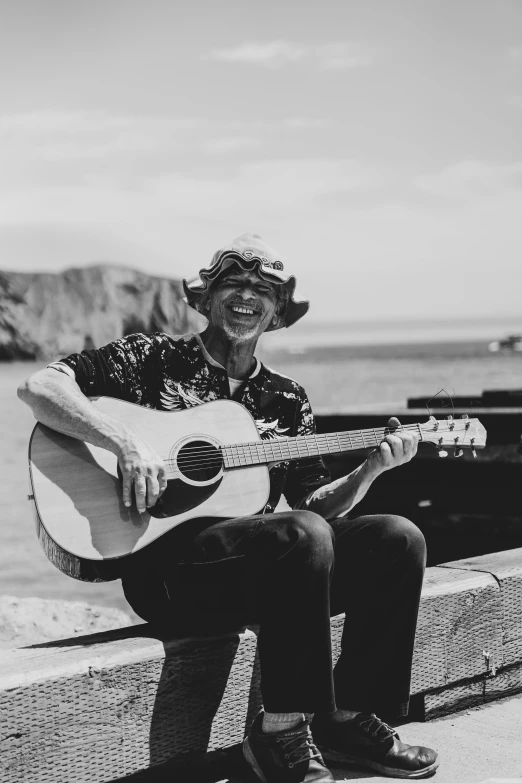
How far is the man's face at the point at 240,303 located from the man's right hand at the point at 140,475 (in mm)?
648

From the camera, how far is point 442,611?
324 centimetres

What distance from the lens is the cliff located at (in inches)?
5037

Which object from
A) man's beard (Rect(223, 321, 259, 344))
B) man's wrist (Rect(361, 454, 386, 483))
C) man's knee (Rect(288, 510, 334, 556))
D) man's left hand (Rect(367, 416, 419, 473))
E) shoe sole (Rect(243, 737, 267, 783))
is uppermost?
man's beard (Rect(223, 321, 259, 344))

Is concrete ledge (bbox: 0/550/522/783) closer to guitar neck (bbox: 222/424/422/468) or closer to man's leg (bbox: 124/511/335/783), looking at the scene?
man's leg (bbox: 124/511/335/783)

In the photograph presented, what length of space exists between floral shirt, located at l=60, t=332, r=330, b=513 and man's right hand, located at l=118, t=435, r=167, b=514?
345 mm

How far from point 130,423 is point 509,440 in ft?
11.0

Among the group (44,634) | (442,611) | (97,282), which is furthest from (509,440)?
(97,282)

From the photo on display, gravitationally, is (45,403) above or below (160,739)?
above

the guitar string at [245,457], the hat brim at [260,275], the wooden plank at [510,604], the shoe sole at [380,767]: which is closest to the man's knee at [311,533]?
the guitar string at [245,457]

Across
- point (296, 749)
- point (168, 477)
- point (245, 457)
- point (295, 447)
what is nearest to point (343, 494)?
point (295, 447)

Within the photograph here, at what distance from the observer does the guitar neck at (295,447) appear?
2.91 meters

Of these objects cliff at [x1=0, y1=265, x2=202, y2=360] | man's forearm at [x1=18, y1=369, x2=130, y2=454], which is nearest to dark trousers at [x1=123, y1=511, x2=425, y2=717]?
man's forearm at [x1=18, y1=369, x2=130, y2=454]

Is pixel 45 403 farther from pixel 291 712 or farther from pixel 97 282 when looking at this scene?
pixel 97 282

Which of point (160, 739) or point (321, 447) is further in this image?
point (321, 447)
